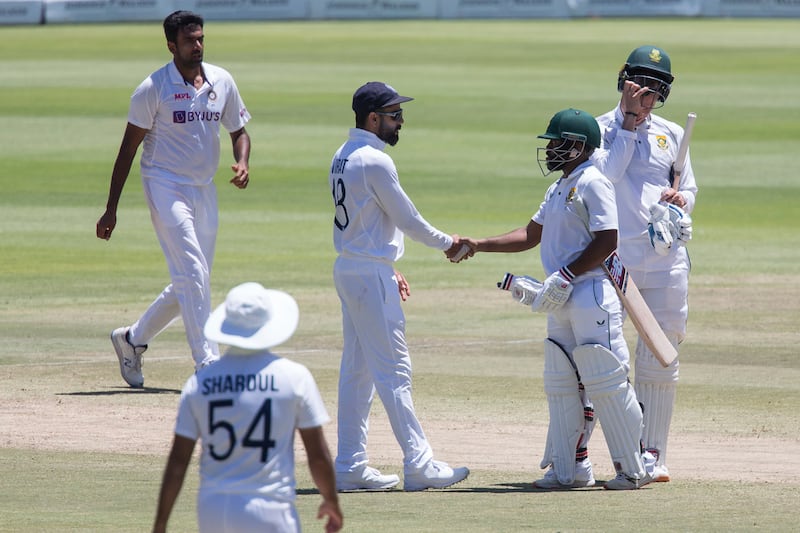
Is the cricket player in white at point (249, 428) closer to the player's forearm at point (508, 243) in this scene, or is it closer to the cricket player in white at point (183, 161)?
the player's forearm at point (508, 243)

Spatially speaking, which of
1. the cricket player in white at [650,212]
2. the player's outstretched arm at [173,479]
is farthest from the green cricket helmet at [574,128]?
the player's outstretched arm at [173,479]

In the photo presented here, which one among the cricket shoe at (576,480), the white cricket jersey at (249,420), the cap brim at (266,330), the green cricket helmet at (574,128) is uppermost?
the green cricket helmet at (574,128)

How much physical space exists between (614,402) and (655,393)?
2.43 feet

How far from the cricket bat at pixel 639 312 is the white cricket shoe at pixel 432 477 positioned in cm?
125

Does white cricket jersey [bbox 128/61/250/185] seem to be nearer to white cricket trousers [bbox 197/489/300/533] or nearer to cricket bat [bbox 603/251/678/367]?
cricket bat [bbox 603/251/678/367]

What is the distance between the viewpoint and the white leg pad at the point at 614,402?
8711mm

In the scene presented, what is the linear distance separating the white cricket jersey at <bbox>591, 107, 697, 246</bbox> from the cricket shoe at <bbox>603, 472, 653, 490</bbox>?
1.41 meters

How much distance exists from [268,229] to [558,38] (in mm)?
29248

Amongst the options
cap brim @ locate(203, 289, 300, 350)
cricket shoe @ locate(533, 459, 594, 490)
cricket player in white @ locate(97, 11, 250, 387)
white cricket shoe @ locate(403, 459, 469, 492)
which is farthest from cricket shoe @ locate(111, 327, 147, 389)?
cap brim @ locate(203, 289, 300, 350)

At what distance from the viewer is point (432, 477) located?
8.73 meters

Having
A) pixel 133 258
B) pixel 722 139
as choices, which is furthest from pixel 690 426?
pixel 722 139

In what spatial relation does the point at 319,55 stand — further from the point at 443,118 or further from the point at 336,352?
the point at 336,352

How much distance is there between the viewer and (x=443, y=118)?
32.0 metres

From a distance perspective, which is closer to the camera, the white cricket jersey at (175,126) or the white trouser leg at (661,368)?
the white trouser leg at (661,368)
